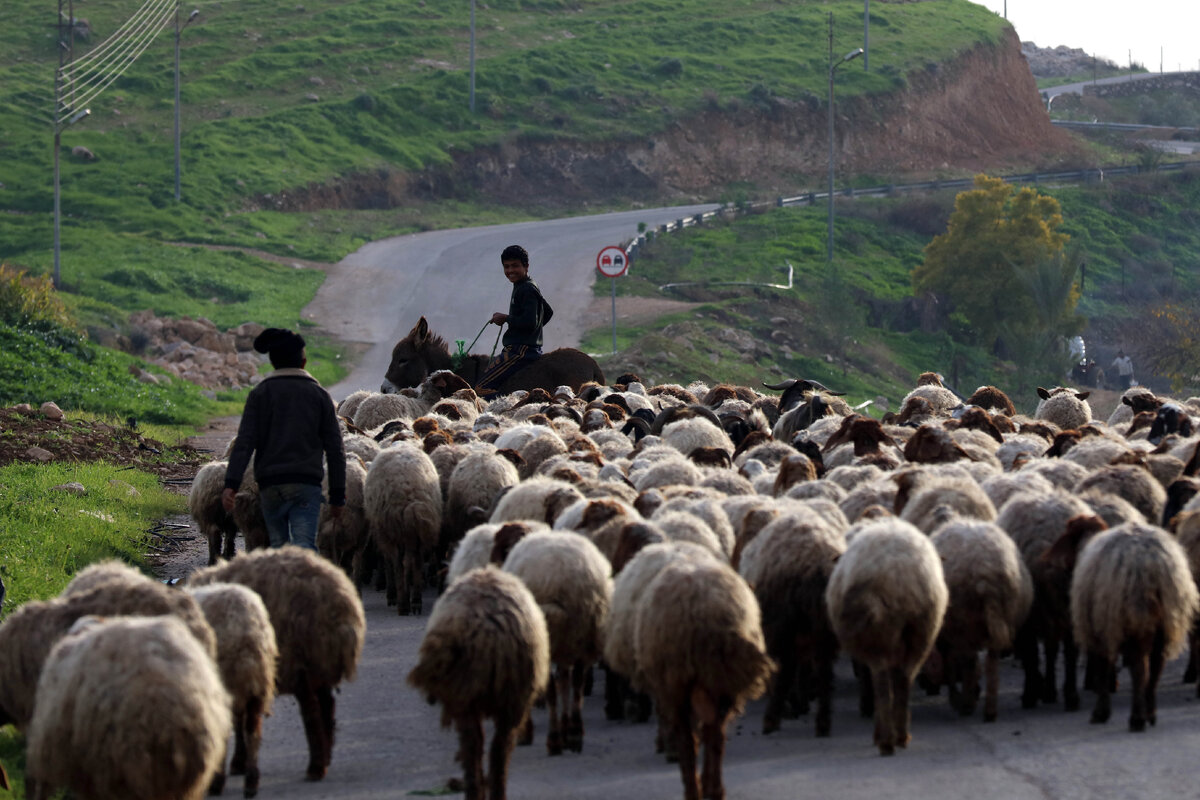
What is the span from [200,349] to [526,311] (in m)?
17.2

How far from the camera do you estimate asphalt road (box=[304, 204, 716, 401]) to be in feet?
117

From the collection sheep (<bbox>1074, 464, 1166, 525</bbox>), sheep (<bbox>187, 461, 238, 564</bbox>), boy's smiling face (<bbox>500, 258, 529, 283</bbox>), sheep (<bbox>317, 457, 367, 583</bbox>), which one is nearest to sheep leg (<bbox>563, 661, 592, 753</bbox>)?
sheep (<bbox>1074, 464, 1166, 525</bbox>)

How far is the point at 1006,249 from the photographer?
40.2 meters

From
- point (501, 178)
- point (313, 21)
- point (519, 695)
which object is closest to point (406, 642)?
point (519, 695)

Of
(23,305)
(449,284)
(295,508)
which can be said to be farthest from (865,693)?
(449,284)

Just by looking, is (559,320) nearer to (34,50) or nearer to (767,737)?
(767,737)

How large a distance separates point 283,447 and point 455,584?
2.76 m

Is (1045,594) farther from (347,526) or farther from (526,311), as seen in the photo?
(526,311)

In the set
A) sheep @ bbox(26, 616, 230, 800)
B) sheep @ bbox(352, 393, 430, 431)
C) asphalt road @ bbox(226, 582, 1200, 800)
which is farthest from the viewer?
sheep @ bbox(352, 393, 430, 431)

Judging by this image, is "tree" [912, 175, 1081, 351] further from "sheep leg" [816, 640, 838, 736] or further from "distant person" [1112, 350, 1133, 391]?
"sheep leg" [816, 640, 838, 736]

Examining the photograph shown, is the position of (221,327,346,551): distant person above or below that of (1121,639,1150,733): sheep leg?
above

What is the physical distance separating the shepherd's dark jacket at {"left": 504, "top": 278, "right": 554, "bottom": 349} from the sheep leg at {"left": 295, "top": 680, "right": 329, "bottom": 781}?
9.47 meters

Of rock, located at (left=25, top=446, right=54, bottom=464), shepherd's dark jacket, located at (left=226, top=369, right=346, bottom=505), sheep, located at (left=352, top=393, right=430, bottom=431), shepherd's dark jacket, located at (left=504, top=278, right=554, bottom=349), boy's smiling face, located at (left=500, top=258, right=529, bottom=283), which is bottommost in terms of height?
rock, located at (left=25, top=446, right=54, bottom=464)

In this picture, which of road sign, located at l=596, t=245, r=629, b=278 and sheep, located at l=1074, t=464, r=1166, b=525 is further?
road sign, located at l=596, t=245, r=629, b=278
